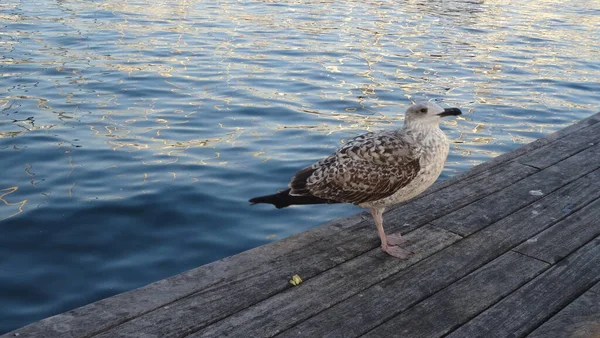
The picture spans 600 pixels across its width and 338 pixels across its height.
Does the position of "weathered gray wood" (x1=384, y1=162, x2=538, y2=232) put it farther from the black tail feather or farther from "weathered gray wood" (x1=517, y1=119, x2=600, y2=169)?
the black tail feather

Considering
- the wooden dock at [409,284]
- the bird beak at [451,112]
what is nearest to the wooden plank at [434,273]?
the wooden dock at [409,284]

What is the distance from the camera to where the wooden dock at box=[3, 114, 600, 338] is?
4.09 meters

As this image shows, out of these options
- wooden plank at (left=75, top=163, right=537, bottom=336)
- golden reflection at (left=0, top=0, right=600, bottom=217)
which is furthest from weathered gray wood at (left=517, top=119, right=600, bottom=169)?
golden reflection at (left=0, top=0, right=600, bottom=217)

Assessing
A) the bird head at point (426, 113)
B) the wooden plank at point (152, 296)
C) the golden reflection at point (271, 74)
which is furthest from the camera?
the golden reflection at point (271, 74)

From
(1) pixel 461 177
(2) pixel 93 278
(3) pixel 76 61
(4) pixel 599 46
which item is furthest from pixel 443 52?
(2) pixel 93 278

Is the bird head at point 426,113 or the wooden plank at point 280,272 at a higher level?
the bird head at point 426,113

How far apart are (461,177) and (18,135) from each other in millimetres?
6224

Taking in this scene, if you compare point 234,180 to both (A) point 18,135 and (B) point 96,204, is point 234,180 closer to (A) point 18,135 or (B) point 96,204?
(B) point 96,204

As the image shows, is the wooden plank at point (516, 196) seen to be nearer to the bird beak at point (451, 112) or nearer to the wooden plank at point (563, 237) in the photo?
the wooden plank at point (563, 237)

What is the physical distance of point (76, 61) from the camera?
14031 millimetres

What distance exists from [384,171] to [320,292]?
1.02 meters

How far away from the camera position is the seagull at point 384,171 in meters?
5.01

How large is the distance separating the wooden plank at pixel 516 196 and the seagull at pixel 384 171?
2.07ft

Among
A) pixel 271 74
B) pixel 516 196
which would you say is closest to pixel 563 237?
pixel 516 196
